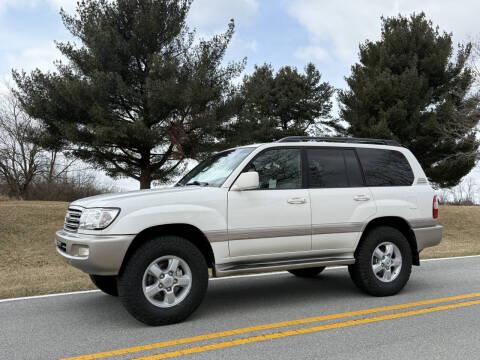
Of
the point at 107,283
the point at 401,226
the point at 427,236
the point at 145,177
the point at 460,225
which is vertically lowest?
the point at 460,225

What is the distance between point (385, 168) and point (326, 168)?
3.48 feet

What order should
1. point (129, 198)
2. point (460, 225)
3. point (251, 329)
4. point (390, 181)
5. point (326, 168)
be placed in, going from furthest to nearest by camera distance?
point (460, 225)
point (390, 181)
point (326, 168)
point (129, 198)
point (251, 329)

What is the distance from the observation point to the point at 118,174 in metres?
22.6

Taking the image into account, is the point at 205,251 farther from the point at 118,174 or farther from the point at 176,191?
the point at 118,174

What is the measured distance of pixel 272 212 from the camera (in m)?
5.74

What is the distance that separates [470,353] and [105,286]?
176 inches

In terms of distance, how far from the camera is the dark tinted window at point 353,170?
651 cm

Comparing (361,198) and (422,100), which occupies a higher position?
(422,100)

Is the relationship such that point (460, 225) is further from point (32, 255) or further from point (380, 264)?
point (32, 255)

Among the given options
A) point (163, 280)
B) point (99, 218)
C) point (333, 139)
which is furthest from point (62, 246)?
point (333, 139)

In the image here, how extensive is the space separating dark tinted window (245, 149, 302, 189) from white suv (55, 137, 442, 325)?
0.6 inches

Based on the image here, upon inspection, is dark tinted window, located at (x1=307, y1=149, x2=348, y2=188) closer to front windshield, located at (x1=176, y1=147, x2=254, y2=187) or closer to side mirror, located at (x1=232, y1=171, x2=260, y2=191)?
front windshield, located at (x1=176, y1=147, x2=254, y2=187)

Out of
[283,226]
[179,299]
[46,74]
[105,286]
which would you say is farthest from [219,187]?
[46,74]

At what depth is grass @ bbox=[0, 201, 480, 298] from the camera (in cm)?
782
